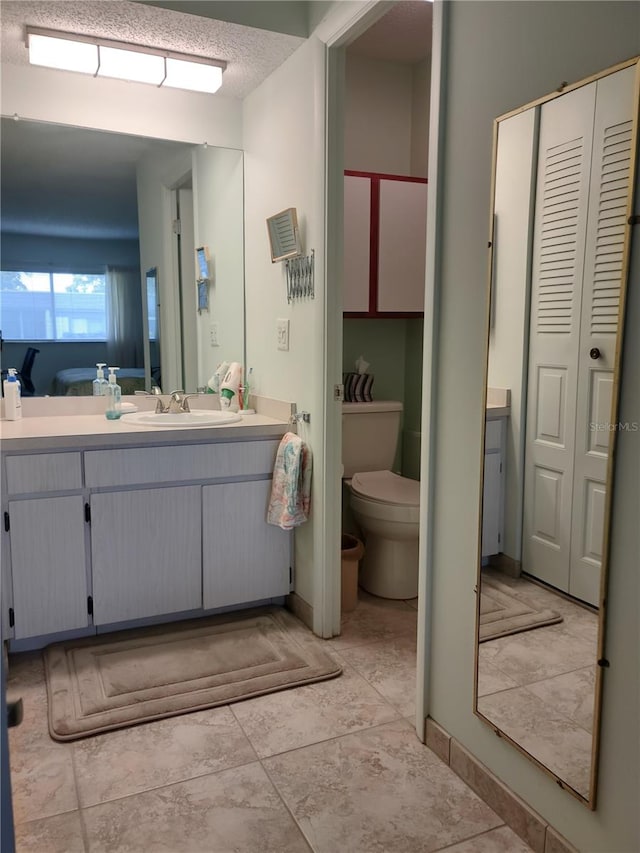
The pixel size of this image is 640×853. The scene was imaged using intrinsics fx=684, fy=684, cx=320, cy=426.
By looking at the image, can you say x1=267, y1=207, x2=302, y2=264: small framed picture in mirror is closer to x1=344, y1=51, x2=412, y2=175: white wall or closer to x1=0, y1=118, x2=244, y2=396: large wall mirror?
x1=0, y1=118, x2=244, y2=396: large wall mirror

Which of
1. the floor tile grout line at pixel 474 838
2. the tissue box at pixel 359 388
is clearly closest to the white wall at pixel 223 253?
the tissue box at pixel 359 388

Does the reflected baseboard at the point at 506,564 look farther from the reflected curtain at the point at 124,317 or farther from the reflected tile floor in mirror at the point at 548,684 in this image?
the reflected curtain at the point at 124,317

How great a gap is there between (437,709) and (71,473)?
1.47m

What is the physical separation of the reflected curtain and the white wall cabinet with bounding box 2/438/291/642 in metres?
0.62

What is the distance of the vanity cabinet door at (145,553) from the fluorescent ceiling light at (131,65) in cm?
163

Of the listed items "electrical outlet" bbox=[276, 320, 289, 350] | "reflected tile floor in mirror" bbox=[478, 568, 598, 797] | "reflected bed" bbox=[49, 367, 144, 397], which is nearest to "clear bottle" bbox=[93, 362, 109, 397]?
"reflected bed" bbox=[49, 367, 144, 397]

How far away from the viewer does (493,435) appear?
5.49 ft

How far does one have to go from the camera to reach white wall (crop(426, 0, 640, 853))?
1.33 metres

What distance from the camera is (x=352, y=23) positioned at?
224 cm

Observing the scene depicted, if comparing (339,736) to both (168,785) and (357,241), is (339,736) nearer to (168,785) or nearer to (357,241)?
(168,785)

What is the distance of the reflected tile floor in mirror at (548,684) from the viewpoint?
144 centimetres

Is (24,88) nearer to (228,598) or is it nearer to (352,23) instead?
(352,23)

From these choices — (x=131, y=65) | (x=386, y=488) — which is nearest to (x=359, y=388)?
(x=386, y=488)

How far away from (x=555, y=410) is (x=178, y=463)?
157 centimetres
